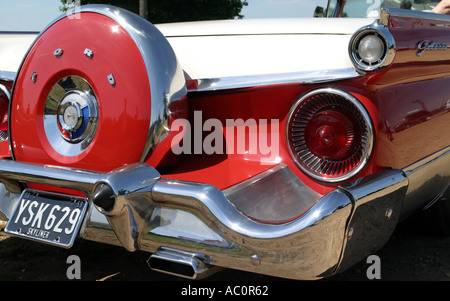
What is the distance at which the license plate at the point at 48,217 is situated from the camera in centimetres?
175

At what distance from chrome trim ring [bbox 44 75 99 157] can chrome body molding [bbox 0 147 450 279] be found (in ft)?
0.51

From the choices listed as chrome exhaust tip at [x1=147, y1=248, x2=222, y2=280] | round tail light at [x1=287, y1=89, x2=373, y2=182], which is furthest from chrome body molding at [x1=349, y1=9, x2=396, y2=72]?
chrome exhaust tip at [x1=147, y1=248, x2=222, y2=280]

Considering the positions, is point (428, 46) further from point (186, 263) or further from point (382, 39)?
point (186, 263)

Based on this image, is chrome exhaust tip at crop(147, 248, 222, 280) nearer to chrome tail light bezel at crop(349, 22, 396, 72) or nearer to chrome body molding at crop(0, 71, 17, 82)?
chrome tail light bezel at crop(349, 22, 396, 72)

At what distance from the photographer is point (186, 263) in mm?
1509

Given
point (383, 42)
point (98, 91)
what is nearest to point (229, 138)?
point (98, 91)

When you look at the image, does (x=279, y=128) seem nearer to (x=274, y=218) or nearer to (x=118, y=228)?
(x=274, y=218)

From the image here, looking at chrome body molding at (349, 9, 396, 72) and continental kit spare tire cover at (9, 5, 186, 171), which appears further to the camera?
continental kit spare tire cover at (9, 5, 186, 171)

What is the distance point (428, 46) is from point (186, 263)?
123 cm

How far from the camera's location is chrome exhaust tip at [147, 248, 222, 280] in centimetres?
151

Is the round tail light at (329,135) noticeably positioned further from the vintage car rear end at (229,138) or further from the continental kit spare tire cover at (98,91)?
the continental kit spare tire cover at (98,91)

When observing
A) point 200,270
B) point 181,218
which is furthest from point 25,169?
point 200,270

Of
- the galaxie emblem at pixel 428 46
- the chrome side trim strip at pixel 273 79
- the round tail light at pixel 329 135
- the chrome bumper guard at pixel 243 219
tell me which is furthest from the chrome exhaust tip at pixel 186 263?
the galaxie emblem at pixel 428 46

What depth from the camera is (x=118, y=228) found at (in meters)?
1.61
